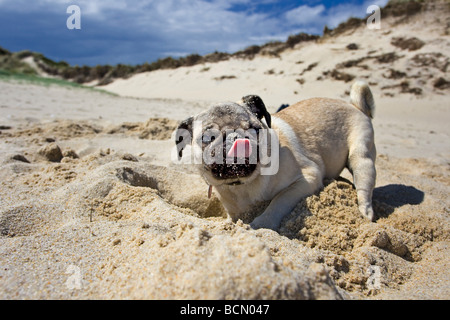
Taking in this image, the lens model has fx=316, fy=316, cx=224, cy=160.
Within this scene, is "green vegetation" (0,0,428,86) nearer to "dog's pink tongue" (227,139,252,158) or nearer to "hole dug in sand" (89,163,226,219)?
"hole dug in sand" (89,163,226,219)

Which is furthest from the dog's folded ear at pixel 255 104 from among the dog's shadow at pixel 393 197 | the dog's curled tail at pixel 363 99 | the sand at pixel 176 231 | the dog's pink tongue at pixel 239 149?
the dog's curled tail at pixel 363 99

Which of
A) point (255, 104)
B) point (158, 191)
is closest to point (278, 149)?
point (255, 104)

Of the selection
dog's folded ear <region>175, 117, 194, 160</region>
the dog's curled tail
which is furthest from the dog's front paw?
the dog's curled tail

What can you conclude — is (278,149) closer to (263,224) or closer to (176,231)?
(263,224)

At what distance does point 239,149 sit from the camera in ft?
7.92

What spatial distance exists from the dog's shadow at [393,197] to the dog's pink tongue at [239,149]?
1.68 metres

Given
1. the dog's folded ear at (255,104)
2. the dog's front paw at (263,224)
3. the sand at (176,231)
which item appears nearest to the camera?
the sand at (176,231)

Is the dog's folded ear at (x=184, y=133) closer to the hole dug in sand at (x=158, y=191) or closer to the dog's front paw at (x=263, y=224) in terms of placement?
the hole dug in sand at (x=158, y=191)

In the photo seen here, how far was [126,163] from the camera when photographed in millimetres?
3666

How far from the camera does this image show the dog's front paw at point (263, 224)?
272 centimetres

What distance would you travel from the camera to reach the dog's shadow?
3.30 m

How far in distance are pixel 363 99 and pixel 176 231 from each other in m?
3.31

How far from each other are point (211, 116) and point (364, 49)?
1312cm
